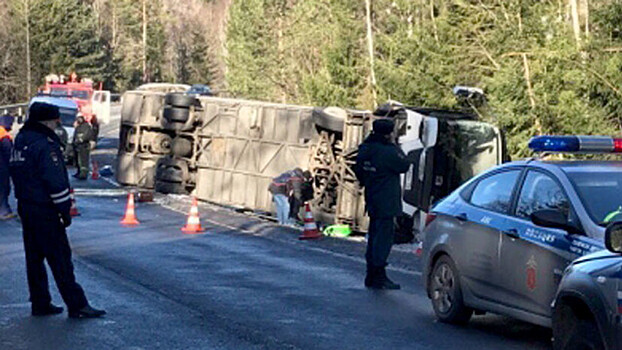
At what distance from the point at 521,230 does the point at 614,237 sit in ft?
9.39

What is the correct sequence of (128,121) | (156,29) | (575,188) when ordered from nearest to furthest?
(575,188) → (128,121) → (156,29)

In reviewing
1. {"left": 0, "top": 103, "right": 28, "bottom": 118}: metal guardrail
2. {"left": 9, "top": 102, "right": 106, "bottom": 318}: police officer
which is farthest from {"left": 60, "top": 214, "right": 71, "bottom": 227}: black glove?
{"left": 0, "top": 103, "right": 28, "bottom": 118}: metal guardrail

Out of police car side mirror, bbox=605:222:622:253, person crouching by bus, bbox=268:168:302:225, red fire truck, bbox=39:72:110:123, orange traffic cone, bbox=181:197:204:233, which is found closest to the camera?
police car side mirror, bbox=605:222:622:253

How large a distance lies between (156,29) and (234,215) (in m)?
95.8

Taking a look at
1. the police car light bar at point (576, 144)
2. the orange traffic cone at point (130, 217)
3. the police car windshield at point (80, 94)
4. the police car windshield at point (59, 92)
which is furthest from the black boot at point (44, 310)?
the police car windshield at point (80, 94)

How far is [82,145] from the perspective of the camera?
32.5m

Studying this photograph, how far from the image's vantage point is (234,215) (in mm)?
25438

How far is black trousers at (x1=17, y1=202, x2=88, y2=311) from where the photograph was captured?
403 inches

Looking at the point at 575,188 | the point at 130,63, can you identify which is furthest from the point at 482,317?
the point at 130,63

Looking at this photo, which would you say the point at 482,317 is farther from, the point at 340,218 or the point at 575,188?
the point at 340,218

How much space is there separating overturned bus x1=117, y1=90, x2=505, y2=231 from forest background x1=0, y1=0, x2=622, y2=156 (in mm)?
1377

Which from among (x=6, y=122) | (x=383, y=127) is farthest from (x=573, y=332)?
(x=6, y=122)

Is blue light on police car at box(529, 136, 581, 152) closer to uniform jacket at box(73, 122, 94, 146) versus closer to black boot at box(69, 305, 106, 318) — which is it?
black boot at box(69, 305, 106, 318)

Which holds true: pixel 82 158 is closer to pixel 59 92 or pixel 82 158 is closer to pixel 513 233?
pixel 59 92
